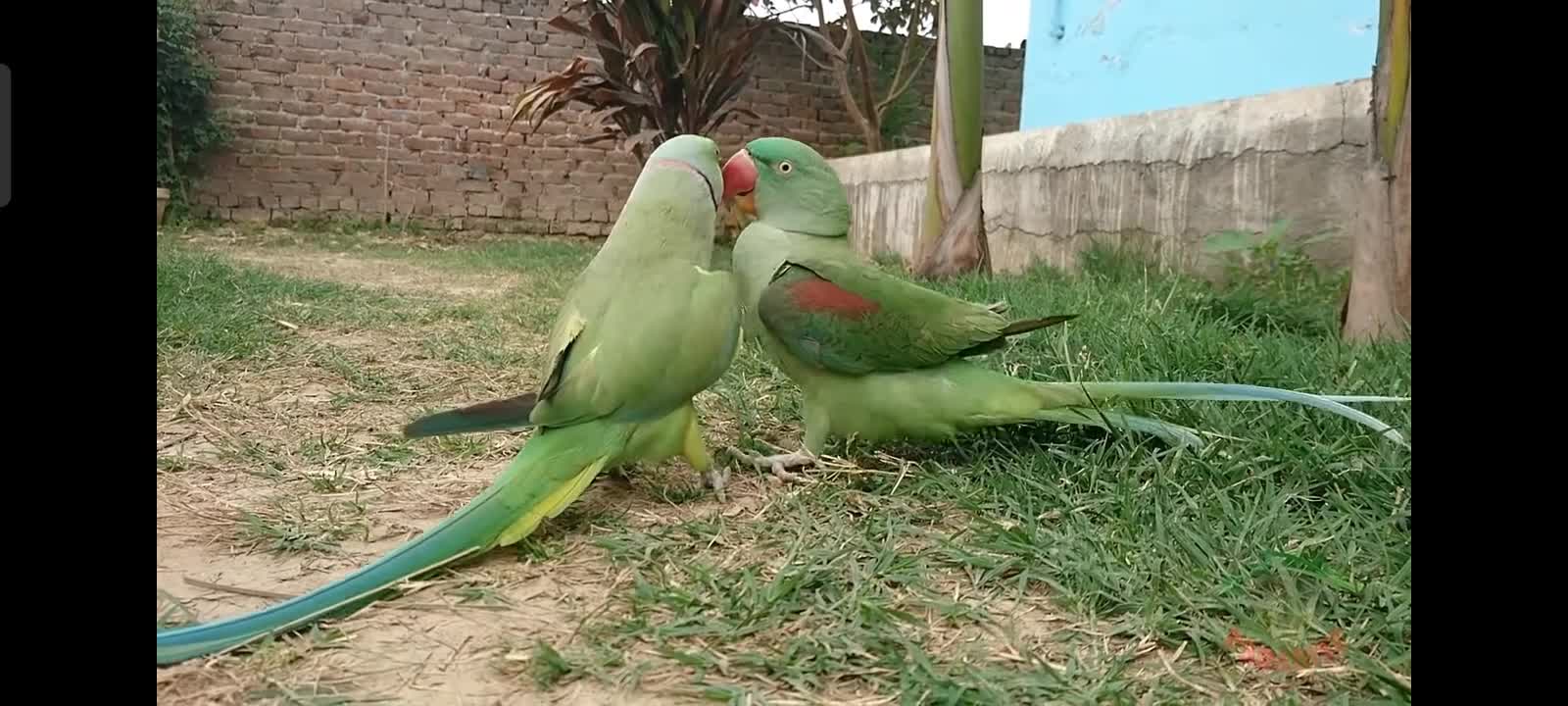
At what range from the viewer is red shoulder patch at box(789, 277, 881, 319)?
1.59m

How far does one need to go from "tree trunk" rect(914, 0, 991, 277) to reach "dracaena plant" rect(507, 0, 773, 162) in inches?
71.1

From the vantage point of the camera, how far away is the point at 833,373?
1651 millimetres

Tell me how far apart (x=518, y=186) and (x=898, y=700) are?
8.01 meters

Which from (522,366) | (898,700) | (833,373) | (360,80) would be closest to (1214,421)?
(833,373)

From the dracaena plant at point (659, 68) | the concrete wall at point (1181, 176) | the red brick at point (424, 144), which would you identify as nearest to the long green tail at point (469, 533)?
the concrete wall at point (1181, 176)

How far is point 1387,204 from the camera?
93.2 inches

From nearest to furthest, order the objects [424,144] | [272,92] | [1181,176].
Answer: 1. [1181,176]
2. [272,92]
3. [424,144]

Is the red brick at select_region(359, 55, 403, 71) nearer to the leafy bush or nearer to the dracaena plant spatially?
the leafy bush

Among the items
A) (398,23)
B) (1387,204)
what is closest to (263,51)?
(398,23)

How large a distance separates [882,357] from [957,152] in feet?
7.56

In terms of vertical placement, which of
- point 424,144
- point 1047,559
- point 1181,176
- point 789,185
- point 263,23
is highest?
point 263,23

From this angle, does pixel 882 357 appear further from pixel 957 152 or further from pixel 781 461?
pixel 957 152

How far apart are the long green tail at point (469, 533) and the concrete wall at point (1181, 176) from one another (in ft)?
8.41
